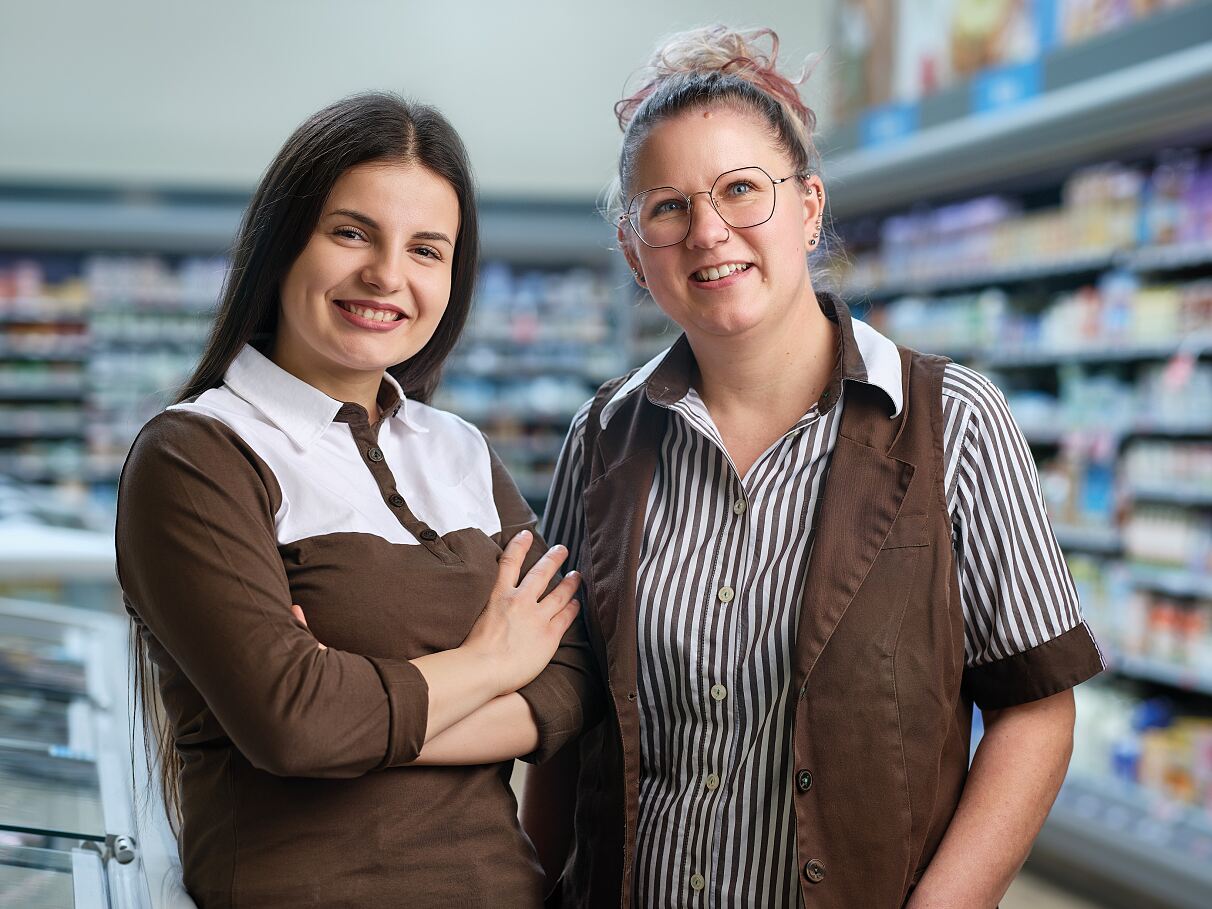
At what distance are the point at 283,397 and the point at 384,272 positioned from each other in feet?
0.68

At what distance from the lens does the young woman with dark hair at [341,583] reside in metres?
1.28

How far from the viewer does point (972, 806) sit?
156cm

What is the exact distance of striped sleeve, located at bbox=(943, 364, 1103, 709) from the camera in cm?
152

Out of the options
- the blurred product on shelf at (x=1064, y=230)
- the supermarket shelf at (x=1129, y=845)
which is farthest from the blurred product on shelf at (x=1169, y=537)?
the blurred product on shelf at (x=1064, y=230)

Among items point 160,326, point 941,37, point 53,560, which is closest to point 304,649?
point 53,560

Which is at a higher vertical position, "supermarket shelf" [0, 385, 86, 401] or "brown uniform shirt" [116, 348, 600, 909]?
"brown uniform shirt" [116, 348, 600, 909]

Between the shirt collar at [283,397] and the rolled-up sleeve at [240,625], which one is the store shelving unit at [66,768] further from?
the shirt collar at [283,397]

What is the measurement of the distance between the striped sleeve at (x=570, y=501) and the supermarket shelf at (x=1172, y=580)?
3239 millimetres

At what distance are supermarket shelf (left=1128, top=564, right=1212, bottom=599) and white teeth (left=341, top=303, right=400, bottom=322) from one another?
3.71 meters

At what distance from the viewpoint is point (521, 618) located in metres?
1.52

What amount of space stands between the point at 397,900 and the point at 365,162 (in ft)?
2.95

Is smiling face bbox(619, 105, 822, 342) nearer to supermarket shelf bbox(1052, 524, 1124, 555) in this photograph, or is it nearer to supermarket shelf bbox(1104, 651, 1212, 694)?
supermarket shelf bbox(1104, 651, 1212, 694)

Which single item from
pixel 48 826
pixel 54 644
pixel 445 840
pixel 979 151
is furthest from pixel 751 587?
pixel 979 151

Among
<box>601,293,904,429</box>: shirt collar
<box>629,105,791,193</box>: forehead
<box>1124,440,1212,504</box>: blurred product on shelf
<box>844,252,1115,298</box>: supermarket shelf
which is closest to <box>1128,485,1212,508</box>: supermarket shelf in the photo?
<box>1124,440,1212,504</box>: blurred product on shelf
